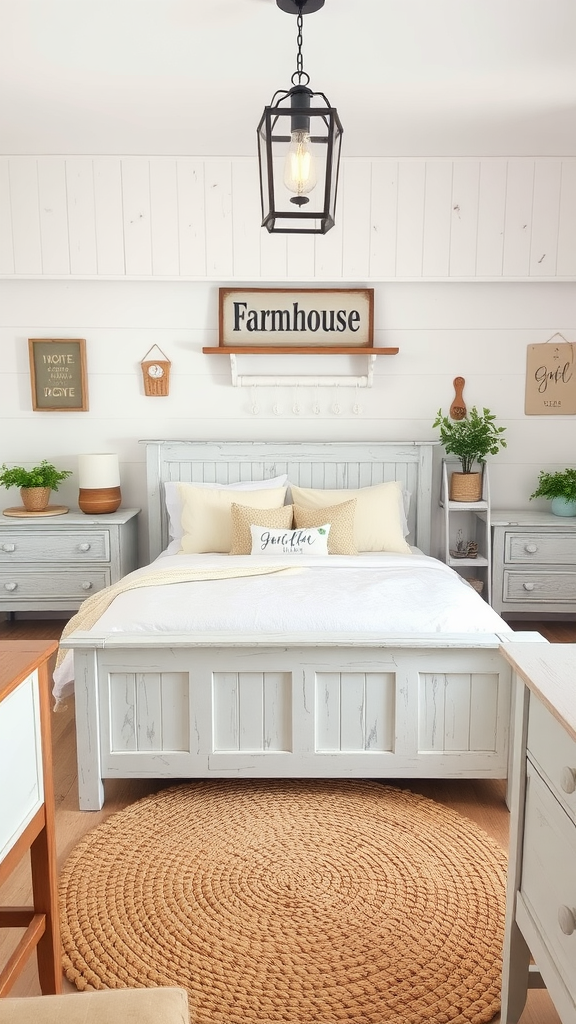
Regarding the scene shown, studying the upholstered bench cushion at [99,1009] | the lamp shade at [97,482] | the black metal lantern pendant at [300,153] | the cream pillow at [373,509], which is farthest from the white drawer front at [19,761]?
the lamp shade at [97,482]

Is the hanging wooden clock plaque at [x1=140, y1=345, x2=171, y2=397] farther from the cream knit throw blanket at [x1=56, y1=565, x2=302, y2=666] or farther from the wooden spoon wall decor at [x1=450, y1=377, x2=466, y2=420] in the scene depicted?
the wooden spoon wall decor at [x1=450, y1=377, x2=466, y2=420]

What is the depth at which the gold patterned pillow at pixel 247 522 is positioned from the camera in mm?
3711

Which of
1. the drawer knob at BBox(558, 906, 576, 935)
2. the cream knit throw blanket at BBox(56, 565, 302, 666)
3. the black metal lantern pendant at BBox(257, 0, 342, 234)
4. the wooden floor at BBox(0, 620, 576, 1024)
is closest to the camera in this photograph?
the drawer knob at BBox(558, 906, 576, 935)

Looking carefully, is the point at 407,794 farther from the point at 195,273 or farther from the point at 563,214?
the point at 563,214

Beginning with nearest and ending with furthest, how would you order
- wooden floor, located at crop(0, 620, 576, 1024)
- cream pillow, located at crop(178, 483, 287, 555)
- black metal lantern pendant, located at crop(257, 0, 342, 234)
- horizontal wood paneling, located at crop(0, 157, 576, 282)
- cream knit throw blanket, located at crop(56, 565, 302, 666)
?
1. black metal lantern pendant, located at crop(257, 0, 342, 234)
2. wooden floor, located at crop(0, 620, 576, 1024)
3. cream knit throw blanket, located at crop(56, 565, 302, 666)
4. cream pillow, located at crop(178, 483, 287, 555)
5. horizontal wood paneling, located at crop(0, 157, 576, 282)

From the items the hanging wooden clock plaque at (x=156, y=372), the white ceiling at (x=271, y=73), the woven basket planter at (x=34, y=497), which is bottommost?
the woven basket planter at (x=34, y=497)

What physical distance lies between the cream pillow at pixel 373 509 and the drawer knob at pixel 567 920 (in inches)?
104

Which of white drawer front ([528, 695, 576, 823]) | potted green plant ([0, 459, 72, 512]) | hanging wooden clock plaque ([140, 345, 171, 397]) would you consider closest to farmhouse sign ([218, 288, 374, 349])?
hanging wooden clock plaque ([140, 345, 171, 397])

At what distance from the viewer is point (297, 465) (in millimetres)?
4340

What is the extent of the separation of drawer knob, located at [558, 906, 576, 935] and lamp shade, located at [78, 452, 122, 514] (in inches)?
134

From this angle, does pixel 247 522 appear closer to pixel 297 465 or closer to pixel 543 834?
pixel 297 465

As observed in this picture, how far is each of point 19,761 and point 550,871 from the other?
0.98 meters

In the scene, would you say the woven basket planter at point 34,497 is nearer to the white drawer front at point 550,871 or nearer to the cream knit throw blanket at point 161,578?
the cream knit throw blanket at point 161,578

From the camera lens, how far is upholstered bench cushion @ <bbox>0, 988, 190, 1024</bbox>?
1.05 meters
